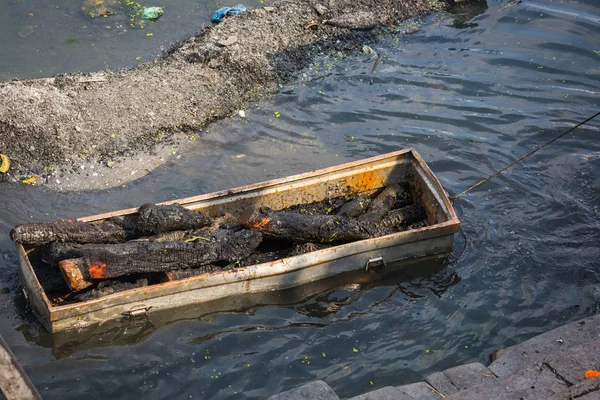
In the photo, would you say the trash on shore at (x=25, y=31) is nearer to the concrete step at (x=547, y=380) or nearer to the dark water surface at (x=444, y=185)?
the dark water surface at (x=444, y=185)

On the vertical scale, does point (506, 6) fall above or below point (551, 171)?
above

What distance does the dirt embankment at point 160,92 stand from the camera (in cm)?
899

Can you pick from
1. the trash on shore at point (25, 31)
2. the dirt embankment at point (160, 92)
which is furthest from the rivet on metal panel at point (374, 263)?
the trash on shore at point (25, 31)

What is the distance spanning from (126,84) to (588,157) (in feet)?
22.8

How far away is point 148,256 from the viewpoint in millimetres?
6770

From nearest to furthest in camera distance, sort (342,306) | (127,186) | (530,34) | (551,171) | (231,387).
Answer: (231,387) < (342,306) < (127,186) < (551,171) < (530,34)

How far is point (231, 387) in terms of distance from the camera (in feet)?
20.8

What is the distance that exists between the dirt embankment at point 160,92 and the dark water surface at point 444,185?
15.8 inches

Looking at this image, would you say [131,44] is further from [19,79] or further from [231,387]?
[231,387]

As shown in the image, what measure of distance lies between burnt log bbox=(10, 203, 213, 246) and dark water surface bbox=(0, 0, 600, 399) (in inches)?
34.3

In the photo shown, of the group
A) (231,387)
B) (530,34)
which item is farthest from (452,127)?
(231,387)

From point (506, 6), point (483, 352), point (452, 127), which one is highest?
point (506, 6)

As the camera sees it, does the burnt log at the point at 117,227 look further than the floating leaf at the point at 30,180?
No

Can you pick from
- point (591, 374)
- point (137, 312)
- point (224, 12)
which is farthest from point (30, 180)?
point (591, 374)
